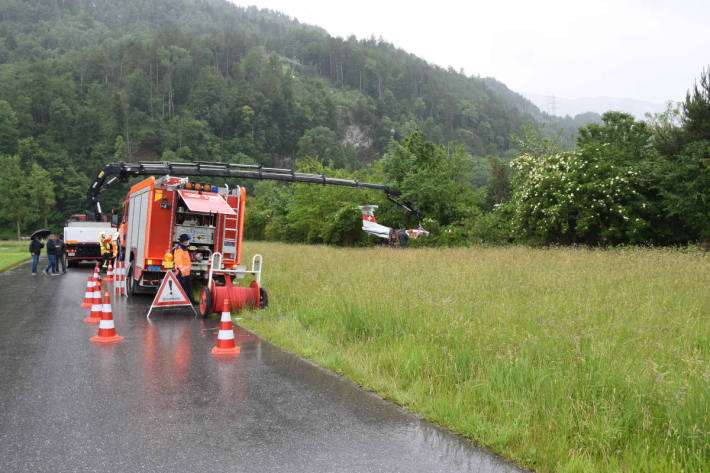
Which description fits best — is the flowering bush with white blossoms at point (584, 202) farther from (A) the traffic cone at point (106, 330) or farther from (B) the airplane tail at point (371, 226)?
(A) the traffic cone at point (106, 330)

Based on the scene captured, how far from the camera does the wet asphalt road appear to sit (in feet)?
12.6

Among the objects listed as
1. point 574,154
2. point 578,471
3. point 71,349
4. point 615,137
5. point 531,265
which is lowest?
point 71,349

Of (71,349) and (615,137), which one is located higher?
(615,137)

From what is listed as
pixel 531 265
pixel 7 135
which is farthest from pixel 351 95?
pixel 531 265

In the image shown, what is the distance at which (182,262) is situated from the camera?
1116 cm

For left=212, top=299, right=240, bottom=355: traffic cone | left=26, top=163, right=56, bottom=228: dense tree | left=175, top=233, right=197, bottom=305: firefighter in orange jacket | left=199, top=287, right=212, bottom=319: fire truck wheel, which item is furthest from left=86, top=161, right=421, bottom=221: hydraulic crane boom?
left=26, top=163, right=56, bottom=228: dense tree

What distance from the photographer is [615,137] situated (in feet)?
145

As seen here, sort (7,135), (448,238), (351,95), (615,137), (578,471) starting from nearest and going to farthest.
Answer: (578,471)
(448,238)
(615,137)
(7,135)
(351,95)

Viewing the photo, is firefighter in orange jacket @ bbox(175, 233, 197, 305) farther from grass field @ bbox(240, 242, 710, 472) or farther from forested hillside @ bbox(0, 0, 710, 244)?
forested hillside @ bbox(0, 0, 710, 244)

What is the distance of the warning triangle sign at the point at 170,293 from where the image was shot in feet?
34.8

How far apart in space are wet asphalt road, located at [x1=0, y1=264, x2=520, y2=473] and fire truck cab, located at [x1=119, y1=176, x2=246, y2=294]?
14.8 feet

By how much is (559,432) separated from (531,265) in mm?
8689

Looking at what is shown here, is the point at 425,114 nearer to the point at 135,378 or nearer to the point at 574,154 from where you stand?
the point at 574,154

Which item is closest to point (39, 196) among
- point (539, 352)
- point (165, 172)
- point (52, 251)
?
point (165, 172)
